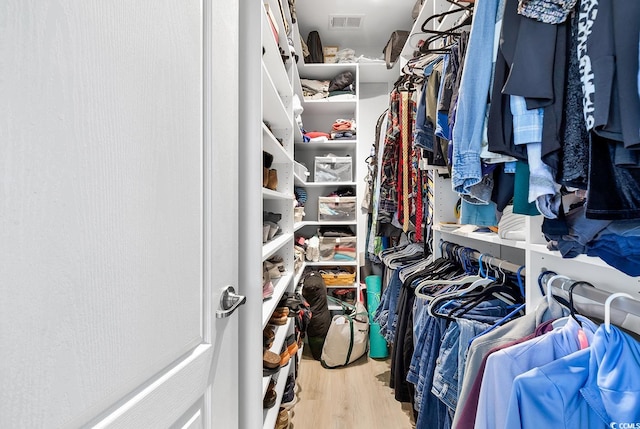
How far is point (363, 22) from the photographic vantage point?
9.00 ft

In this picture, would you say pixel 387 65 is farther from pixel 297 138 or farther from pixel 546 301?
pixel 546 301

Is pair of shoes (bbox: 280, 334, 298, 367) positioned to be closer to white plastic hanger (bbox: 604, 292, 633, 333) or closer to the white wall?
white plastic hanger (bbox: 604, 292, 633, 333)

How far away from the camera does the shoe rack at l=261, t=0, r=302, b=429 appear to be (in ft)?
4.38

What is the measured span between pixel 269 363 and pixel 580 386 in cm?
99

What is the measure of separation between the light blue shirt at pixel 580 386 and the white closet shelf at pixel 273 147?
1094 millimetres

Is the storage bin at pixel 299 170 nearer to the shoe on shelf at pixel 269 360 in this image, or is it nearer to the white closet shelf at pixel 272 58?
the white closet shelf at pixel 272 58

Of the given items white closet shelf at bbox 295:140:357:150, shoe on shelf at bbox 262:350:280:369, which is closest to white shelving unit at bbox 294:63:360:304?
white closet shelf at bbox 295:140:357:150

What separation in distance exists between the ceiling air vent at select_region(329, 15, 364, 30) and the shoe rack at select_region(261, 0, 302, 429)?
78cm

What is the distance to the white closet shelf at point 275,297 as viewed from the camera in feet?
4.11

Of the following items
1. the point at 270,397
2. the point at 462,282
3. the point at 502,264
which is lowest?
the point at 270,397

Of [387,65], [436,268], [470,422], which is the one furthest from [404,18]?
[470,422]

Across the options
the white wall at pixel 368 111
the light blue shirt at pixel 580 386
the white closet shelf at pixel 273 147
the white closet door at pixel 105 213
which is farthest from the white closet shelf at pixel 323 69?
the light blue shirt at pixel 580 386

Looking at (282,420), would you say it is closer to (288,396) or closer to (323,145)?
(288,396)

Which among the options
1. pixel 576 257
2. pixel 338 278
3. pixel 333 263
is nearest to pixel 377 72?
pixel 333 263
